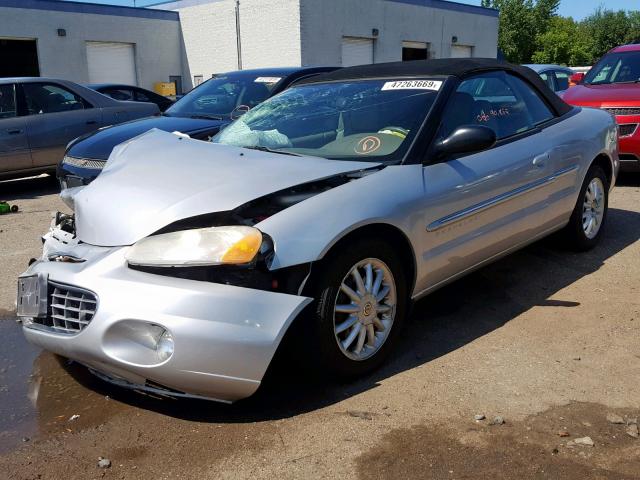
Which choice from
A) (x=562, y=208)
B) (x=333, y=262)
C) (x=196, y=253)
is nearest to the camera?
(x=196, y=253)

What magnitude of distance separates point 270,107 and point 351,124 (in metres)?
0.83

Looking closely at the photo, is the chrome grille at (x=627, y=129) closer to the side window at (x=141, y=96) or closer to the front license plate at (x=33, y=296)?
the front license plate at (x=33, y=296)

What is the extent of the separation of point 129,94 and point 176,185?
10823mm

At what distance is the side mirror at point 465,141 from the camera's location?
3586 mm

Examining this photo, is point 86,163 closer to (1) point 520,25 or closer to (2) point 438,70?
(2) point 438,70

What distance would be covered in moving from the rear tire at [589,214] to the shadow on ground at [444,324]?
5.2 inches

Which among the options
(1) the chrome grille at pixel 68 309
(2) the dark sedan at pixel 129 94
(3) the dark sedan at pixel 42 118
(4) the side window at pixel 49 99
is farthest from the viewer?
(2) the dark sedan at pixel 129 94

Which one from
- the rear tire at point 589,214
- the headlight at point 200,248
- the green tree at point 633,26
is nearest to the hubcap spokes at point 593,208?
the rear tire at point 589,214

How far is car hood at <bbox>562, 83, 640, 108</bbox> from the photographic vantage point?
782 cm

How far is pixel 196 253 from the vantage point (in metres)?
2.82

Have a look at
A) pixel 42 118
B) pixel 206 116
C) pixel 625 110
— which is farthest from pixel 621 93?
pixel 42 118

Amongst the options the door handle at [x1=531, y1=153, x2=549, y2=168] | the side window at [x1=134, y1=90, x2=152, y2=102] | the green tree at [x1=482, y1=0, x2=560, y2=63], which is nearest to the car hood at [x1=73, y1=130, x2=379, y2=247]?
the door handle at [x1=531, y1=153, x2=549, y2=168]

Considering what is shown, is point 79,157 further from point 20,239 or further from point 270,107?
point 270,107

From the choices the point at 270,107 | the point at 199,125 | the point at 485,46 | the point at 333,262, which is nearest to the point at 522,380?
the point at 333,262
